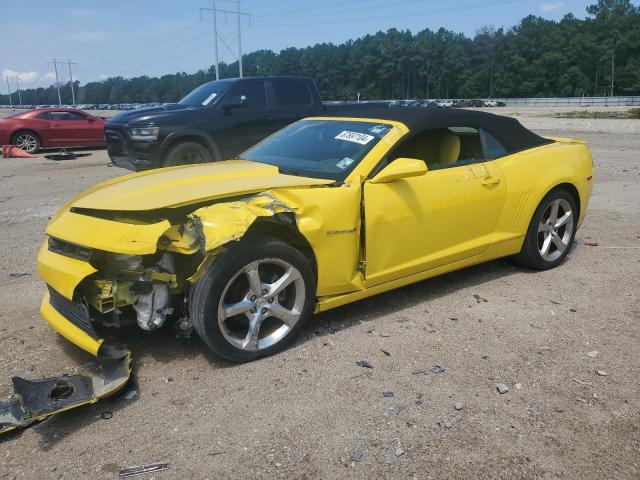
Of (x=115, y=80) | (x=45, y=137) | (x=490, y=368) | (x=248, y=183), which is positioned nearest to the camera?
(x=490, y=368)

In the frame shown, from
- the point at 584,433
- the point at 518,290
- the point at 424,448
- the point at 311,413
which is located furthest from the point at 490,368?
the point at 518,290

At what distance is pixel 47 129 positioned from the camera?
55.2 feet

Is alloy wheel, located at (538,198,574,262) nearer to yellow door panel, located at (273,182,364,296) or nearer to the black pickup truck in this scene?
yellow door panel, located at (273,182,364,296)

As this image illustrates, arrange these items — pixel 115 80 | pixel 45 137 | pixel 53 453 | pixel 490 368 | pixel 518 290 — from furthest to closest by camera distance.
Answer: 1. pixel 115 80
2. pixel 45 137
3. pixel 518 290
4. pixel 490 368
5. pixel 53 453

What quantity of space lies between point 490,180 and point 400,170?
3.64ft

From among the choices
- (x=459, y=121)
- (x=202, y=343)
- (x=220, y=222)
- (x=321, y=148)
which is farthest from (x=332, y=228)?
(x=459, y=121)

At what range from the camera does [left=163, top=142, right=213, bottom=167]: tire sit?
360 inches

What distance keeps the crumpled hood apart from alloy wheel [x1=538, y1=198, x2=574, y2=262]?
7.88 ft

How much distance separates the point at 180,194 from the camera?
3.36m

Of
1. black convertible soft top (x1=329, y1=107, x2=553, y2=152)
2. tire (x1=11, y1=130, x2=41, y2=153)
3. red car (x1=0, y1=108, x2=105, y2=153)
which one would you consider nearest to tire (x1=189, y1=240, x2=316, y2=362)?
black convertible soft top (x1=329, y1=107, x2=553, y2=152)

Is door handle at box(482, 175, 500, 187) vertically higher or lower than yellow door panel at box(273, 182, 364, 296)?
higher

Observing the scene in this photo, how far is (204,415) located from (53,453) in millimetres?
721

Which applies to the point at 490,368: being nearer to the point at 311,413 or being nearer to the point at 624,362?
the point at 624,362

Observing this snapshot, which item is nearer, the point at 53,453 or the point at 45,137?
the point at 53,453
